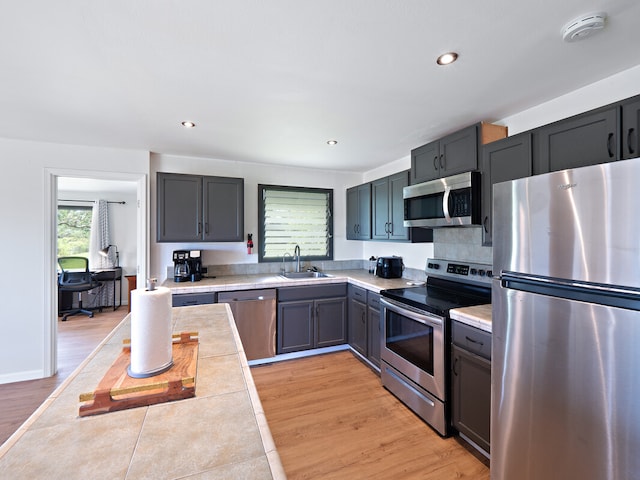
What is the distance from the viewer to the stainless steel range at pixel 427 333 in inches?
79.3

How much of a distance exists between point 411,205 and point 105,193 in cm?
594

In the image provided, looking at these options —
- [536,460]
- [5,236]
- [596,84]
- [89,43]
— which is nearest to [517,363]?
[536,460]

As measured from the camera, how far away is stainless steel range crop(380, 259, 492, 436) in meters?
2.01

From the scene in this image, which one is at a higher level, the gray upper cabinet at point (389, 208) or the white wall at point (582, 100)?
the white wall at point (582, 100)

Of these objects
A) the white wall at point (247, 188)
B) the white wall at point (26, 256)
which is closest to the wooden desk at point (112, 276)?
the white wall at point (26, 256)

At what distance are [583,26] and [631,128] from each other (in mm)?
526

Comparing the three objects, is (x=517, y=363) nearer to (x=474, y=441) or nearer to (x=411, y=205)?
(x=474, y=441)

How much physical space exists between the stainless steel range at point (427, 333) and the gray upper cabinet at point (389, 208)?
0.53m

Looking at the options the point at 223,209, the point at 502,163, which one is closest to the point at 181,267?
the point at 223,209

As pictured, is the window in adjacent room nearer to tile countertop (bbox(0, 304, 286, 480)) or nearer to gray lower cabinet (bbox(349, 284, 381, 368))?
gray lower cabinet (bbox(349, 284, 381, 368))

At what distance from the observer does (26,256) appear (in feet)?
9.39

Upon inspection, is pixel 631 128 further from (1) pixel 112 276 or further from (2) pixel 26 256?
(1) pixel 112 276

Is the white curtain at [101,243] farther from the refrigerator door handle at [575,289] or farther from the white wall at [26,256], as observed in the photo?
the refrigerator door handle at [575,289]

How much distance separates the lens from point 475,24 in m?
1.29
